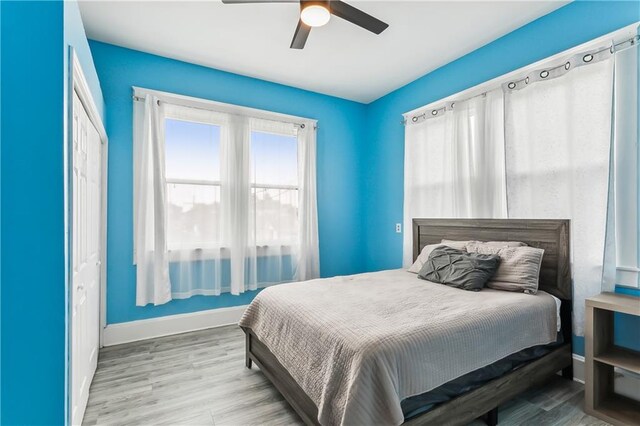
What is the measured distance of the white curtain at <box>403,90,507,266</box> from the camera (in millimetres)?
2809

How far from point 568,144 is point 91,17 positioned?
12.9ft

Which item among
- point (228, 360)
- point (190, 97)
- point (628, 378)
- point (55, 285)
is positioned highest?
point (190, 97)

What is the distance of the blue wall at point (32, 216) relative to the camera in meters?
1.12

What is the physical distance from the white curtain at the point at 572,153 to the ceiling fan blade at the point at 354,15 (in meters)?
1.39

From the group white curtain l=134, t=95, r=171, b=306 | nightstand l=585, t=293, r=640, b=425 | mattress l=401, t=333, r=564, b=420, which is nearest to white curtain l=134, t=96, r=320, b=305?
white curtain l=134, t=95, r=171, b=306

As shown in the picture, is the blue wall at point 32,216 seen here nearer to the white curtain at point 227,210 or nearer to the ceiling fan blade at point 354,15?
the ceiling fan blade at point 354,15

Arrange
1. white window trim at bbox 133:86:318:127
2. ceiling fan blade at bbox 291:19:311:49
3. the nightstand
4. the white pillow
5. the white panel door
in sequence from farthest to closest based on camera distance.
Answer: white window trim at bbox 133:86:318:127, the white pillow, ceiling fan blade at bbox 291:19:311:49, the nightstand, the white panel door

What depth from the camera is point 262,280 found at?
369 cm

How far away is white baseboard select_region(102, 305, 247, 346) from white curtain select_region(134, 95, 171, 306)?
25cm

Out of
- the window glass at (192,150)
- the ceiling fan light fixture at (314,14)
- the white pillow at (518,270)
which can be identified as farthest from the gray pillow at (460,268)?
the window glass at (192,150)

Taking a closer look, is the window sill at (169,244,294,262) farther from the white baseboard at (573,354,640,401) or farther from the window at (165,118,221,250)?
the white baseboard at (573,354,640,401)

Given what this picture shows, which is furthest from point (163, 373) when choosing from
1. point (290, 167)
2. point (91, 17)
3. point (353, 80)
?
point (353, 80)

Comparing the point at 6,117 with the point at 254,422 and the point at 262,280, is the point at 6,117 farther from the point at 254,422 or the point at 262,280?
the point at 262,280

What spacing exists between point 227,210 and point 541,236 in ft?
9.79
